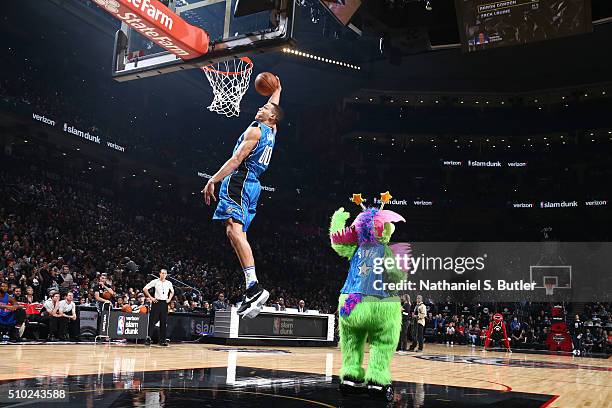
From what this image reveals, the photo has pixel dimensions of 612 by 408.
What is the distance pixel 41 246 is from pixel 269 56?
13930 mm

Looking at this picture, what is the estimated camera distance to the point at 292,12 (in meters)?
6.11

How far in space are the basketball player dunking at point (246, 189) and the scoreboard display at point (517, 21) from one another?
748cm

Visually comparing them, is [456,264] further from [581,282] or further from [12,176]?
[12,176]

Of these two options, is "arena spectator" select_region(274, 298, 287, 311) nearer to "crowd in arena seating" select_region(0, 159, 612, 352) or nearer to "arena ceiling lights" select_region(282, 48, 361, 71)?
"crowd in arena seating" select_region(0, 159, 612, 352)

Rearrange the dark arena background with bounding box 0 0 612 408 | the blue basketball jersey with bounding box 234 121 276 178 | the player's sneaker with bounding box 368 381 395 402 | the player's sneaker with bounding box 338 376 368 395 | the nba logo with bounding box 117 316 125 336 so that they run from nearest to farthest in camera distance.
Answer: the blue basketball jersey with bounding box 234 121 276 178 → the player's sneaker with bounding box 368 381 395 402 → the player's sneaker with bounding box 338 376 368 395 → the dark arena background with bounding box 0 0 612 408 → the nba logo with bounding box 117 316 125 336

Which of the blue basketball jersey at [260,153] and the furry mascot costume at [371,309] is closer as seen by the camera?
the blue basketball jersey at [260,153]

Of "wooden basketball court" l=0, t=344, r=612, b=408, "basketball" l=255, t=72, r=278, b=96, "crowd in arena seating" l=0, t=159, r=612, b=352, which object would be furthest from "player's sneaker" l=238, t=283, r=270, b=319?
"crowd in arena seating" l=0, t=159, r=612, b=352

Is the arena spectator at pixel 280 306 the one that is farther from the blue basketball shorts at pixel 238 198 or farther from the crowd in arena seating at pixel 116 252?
the blue basketball shorts at pixel 238 198

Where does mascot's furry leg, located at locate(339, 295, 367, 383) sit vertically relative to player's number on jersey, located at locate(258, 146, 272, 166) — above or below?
below

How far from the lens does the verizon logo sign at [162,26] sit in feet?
20.2

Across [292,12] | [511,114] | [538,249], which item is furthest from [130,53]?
[511,114]

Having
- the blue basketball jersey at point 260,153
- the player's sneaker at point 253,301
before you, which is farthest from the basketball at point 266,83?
the player's sneaker at point 253,301

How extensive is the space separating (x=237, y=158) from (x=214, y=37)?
3.08 metres

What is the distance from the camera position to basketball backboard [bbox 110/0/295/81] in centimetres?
611
